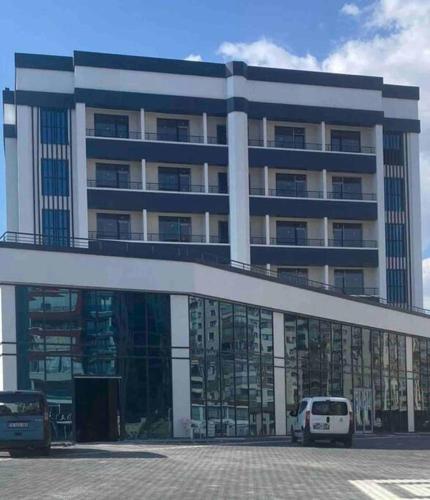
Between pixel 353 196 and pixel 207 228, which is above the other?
pixel 353 196

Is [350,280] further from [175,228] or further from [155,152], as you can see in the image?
[155,152]

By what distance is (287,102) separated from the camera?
6228 centimetres

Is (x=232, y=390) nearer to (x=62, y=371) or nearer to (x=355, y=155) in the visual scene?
(x=62, y=371)

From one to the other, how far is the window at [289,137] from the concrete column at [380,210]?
5.05 metres

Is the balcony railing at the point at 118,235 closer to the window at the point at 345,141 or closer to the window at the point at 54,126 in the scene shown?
the window at the point at 54,126

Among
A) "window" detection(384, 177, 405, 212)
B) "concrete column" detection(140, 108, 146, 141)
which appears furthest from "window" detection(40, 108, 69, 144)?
"window" detection(384, 177, 405, 212)

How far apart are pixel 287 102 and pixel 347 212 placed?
8.02 metres

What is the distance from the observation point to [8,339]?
106 ft

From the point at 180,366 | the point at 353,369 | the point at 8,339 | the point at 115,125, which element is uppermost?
the point at 115,125

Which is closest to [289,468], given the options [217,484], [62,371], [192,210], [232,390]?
[217,484]

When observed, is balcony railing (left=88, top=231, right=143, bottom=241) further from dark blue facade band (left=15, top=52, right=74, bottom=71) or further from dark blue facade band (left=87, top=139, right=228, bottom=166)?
dark blue facade band (left=15, top=52, right=74, bottom=71)

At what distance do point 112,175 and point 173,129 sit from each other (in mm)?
5057

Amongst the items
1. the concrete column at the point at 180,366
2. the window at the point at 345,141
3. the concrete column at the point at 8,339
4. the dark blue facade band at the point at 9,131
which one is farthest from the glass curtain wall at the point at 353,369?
the dark blue facade band at the point at 9,131

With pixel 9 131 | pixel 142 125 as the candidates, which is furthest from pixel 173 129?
pixel 9 131
